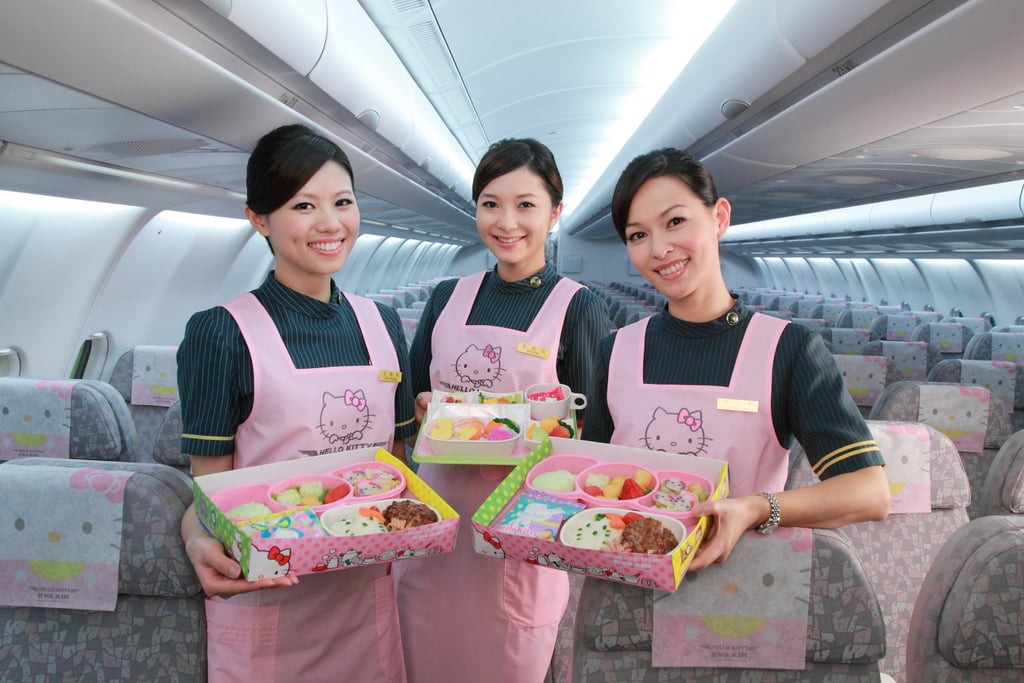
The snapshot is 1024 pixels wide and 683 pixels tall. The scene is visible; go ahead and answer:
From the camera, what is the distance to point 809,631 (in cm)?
131

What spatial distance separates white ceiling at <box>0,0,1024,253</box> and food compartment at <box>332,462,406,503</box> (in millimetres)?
1414

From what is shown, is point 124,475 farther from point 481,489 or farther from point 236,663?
point 481,489

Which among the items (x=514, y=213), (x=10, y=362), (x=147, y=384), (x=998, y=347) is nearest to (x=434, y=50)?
(x=147, y=384)

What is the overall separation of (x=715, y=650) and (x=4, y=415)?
306 centimetres

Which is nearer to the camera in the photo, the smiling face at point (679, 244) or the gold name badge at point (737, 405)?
the gold name badge at point (737, 405)

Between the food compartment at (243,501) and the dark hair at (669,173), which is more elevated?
the dark hair at (669,173)

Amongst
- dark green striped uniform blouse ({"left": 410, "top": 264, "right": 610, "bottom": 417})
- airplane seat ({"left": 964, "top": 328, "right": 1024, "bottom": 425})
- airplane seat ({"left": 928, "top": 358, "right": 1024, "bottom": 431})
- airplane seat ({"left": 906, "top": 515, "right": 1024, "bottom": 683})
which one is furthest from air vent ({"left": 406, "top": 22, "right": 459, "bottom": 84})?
airplane seat ({"left": 964, "top": 328, "right": 1024, "bottom": 425})

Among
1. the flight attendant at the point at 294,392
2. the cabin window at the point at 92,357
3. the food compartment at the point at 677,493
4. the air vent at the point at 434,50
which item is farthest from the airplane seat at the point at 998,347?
the cabin window at the point at 92,357

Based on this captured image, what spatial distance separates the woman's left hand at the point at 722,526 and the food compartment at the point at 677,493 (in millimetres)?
71

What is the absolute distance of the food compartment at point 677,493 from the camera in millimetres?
1415

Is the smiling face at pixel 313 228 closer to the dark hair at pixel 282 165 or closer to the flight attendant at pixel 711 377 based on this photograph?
the dark hair at pixel 282 165

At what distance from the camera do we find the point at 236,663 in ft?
5.13

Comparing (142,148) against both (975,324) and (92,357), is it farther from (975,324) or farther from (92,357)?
(975,324)

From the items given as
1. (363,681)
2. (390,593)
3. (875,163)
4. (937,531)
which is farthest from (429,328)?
(875,163)
